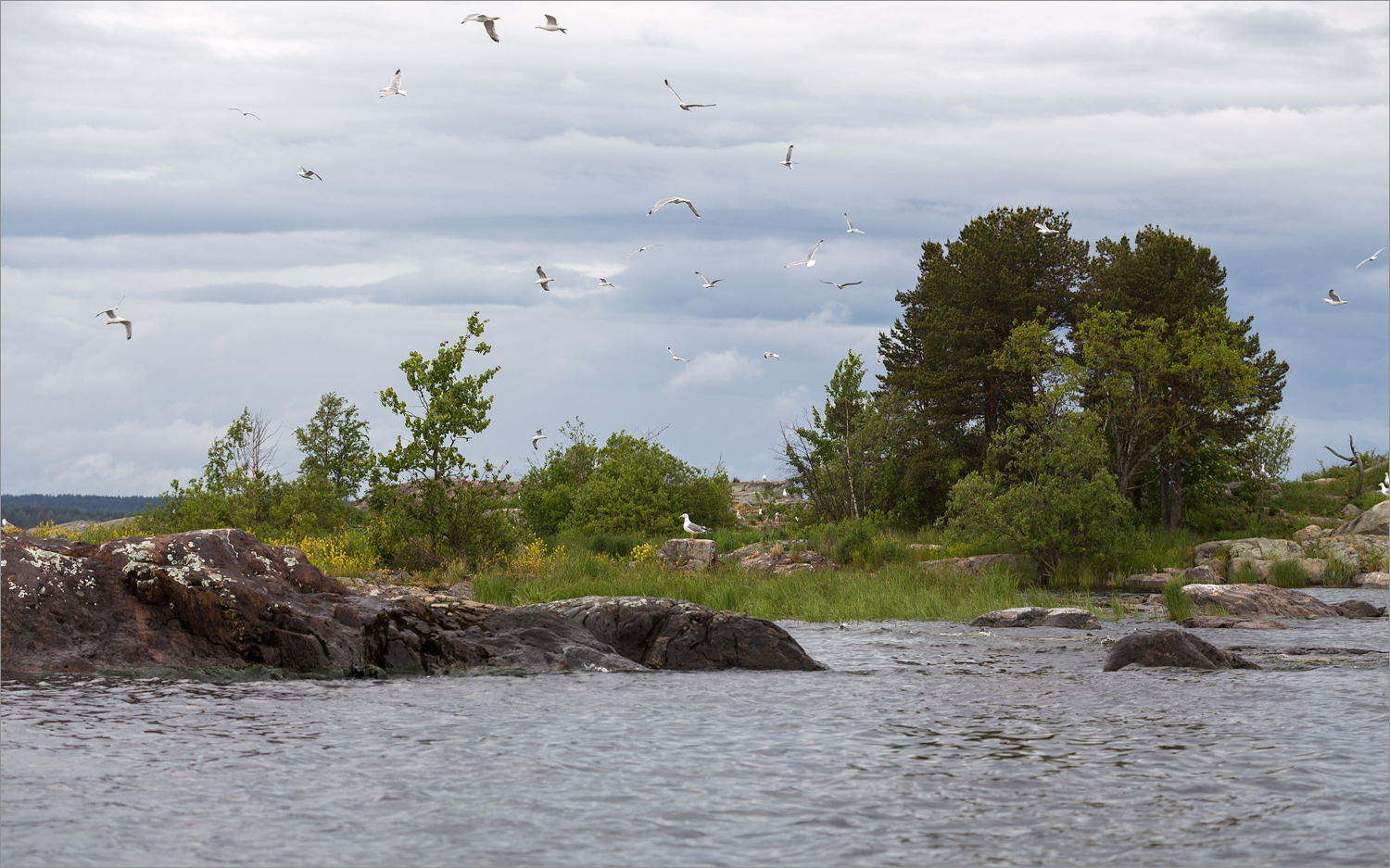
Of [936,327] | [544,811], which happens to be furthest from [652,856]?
[936,327]

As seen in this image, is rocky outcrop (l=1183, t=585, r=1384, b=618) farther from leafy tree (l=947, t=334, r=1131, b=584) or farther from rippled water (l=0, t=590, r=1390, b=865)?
rippled water (l=0, t=590, r=1390, b=865)

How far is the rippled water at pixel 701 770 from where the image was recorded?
26.2 feet

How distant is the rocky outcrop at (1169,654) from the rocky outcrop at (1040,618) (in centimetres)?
652

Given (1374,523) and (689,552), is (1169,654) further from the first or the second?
(1374,523)

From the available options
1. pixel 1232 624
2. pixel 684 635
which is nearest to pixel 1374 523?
pixel 1232 624

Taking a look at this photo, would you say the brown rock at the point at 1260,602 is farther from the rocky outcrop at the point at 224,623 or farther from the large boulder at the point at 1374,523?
the large boulder at the point at 1374,523

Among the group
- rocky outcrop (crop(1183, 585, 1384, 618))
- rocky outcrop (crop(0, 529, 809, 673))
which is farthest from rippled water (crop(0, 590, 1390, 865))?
rocky outcrop (crop(1183, 585, 1384, 618))

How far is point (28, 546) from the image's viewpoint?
16094mm

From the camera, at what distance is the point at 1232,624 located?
2367cm

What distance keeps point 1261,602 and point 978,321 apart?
29.8 metres

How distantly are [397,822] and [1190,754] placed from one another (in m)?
7.49

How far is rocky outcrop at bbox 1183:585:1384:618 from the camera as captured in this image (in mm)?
26906

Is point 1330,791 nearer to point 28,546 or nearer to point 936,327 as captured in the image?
point 28,546

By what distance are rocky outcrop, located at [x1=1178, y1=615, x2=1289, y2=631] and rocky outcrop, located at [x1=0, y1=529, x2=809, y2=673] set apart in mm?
11380
